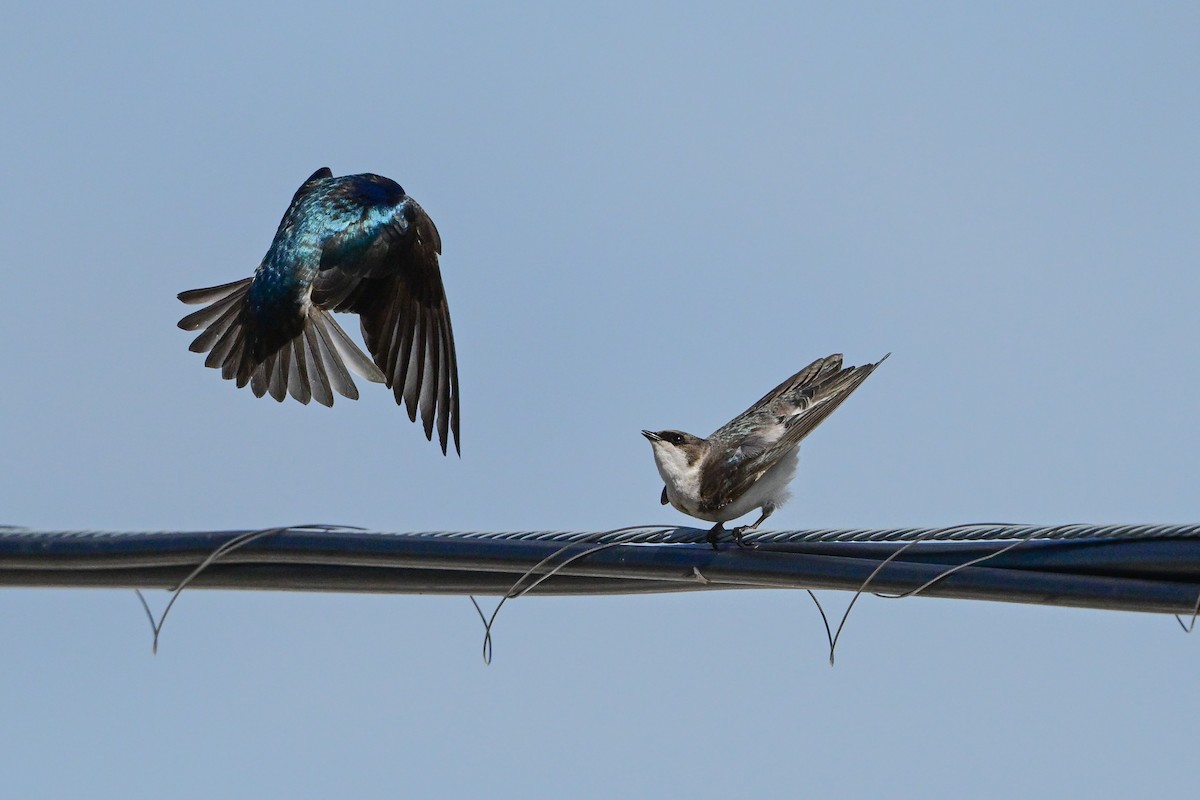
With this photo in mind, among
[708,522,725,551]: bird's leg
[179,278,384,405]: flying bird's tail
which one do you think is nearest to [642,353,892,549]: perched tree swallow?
[708,522,725,551]: bird's leg

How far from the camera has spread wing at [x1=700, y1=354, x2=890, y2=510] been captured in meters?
5.69

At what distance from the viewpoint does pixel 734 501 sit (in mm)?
5758

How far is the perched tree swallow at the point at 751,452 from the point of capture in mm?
5734

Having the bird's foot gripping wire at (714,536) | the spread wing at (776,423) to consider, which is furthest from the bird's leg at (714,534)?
the spread wing at (776,423)

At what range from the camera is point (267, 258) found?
9.58 m

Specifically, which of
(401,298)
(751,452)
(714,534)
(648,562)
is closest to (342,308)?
(401,298)

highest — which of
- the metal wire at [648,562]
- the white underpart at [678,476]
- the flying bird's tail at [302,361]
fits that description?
the flying bird's tail at [302,361]

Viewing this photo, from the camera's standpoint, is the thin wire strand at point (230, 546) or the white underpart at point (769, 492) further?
the white underpart at point (769, 492)

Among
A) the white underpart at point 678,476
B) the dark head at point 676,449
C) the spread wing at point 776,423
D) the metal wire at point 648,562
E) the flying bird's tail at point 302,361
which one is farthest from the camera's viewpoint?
the flying bird's tail at point 302,361

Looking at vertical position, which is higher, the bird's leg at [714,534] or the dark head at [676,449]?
the dark head at [676,449]

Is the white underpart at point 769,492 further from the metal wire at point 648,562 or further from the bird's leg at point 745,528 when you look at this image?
the metal wire at point 648,562

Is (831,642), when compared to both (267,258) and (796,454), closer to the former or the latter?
(796,454)

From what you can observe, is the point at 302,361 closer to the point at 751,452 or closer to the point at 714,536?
the point at 751,452

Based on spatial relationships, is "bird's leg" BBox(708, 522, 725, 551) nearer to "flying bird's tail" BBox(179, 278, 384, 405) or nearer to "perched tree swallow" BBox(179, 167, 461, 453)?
"perched tree swallow" BBox(179, 167, 461, 453)
